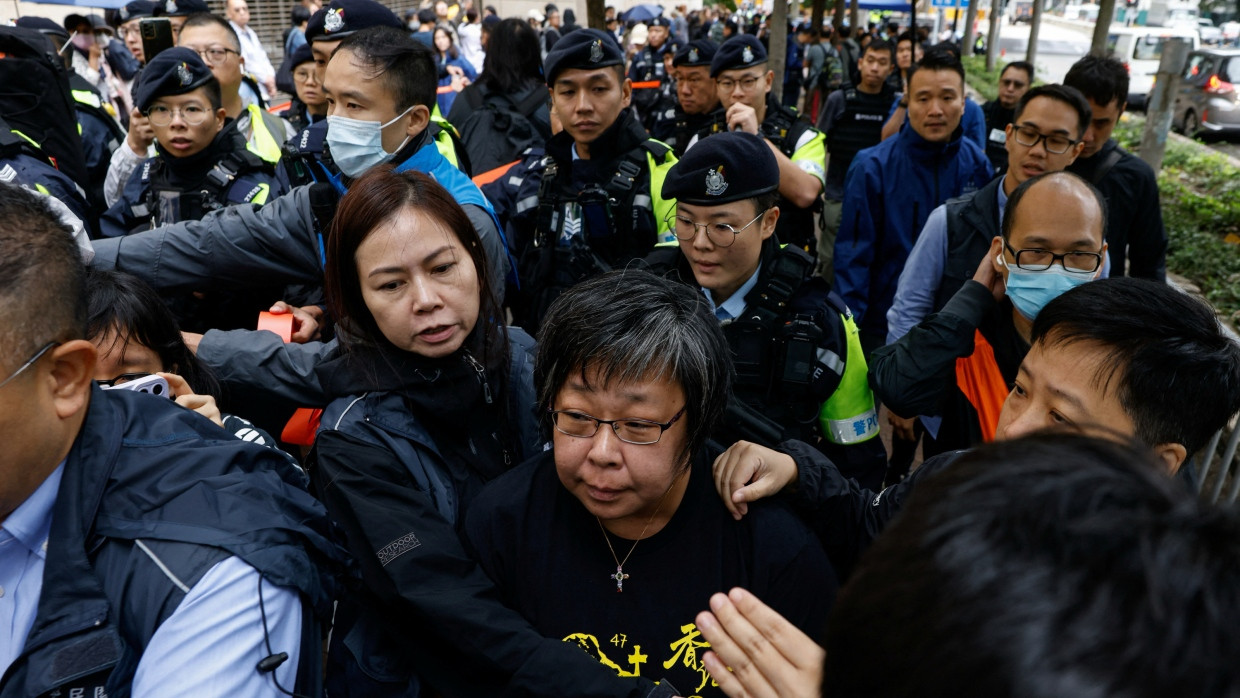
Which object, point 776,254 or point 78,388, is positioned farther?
point 776,254

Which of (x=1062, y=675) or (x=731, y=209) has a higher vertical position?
(x=1062, y=675)

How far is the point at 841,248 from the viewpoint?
4.21 m

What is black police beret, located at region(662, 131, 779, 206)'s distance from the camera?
2.78 meters

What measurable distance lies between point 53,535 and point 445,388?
35.8 inches

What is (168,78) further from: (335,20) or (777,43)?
(777,43)

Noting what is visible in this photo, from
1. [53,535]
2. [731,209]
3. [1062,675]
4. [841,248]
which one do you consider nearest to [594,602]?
[53,535]

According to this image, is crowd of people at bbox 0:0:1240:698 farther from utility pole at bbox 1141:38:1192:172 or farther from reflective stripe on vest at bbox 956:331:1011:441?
utility pole at bbox 1141:38:1192:172

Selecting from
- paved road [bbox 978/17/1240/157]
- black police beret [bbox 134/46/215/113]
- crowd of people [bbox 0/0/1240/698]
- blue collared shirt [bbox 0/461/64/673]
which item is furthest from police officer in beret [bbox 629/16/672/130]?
paved road [bbox 978/17/1240/157]

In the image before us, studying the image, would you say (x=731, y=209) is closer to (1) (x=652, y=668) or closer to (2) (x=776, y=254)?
(2) (x=776, y=254)

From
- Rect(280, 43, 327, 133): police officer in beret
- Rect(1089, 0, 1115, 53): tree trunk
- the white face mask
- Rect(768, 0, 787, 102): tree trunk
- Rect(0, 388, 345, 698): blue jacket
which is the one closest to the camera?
Rect(0, 388, 345, 698): blue jacket

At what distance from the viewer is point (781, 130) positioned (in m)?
4.71

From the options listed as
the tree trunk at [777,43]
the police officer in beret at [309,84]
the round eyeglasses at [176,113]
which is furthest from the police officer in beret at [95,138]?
the tree trunk at [777,43]

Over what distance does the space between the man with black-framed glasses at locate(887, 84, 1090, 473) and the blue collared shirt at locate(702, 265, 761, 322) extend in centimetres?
81

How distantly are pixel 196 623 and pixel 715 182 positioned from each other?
6.71 ft
